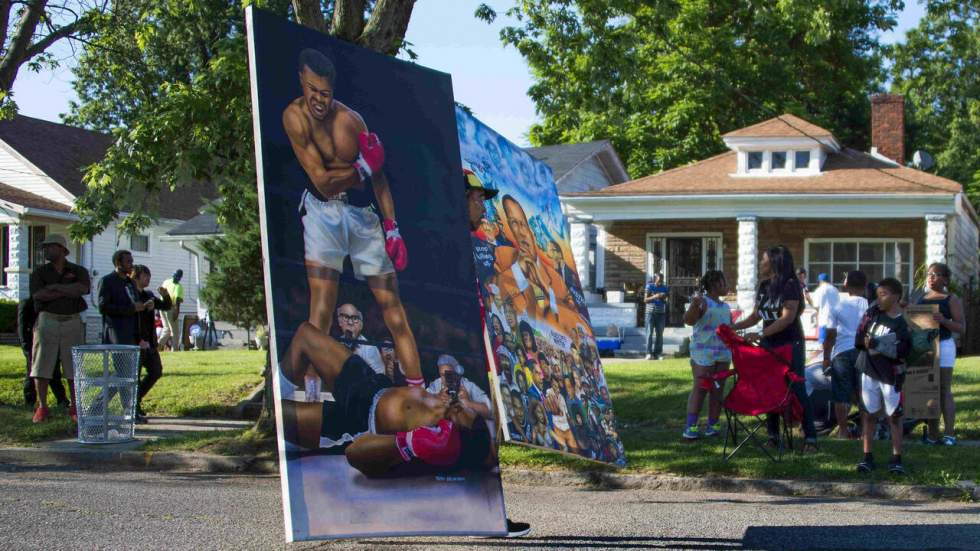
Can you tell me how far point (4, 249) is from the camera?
31.8 m

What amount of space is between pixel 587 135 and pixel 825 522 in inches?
1317

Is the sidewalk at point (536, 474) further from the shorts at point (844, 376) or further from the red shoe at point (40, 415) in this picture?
the shorts at point (844, 376)

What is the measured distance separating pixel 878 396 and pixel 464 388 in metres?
4.45

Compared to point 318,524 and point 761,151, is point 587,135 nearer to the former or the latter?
point 761,151

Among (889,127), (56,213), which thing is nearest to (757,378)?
(889,127)

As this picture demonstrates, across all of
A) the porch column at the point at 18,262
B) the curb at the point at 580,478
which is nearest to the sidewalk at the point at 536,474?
the curb at the point at 580,478

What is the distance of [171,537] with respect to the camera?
6.41 metres

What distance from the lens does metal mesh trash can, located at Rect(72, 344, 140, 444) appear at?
413 inches

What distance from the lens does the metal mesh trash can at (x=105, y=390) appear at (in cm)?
1048

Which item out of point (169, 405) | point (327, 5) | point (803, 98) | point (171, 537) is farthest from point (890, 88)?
point (171, 537)

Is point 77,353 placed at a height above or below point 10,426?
above

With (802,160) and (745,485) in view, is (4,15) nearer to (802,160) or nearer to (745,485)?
(745,485)

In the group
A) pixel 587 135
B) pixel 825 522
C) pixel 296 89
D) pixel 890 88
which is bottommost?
pixel 825 522

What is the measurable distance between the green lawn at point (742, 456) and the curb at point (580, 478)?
0.18 m
